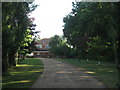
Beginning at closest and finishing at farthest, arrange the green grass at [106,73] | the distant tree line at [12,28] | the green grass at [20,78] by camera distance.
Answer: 1. the green grass at [20,78]
2. the green grass at [106,73]
3. the distant tree line at [12,28]

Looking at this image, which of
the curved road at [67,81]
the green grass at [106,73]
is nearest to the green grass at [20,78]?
the curved road at [67,81]

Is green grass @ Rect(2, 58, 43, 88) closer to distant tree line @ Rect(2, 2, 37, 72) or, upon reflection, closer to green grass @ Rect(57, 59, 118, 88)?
distant tree line @ Rect(2, 2, 37, 72)

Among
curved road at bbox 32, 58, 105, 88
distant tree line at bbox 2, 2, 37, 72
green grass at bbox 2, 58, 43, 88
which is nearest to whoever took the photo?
curved road at bbox 32, 58, 105, 88

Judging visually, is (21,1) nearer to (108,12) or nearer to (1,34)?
(1,34)

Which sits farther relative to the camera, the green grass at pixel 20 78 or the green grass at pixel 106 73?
the green grass at pixel 106 73

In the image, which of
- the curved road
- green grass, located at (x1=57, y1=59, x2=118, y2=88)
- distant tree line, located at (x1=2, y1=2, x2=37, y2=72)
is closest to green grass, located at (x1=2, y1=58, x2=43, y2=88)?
the curved road

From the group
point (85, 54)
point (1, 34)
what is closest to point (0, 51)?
point (1, 34)

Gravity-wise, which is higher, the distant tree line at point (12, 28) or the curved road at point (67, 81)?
the distant tree line at point (12, 28)

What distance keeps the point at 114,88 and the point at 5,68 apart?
10472 mm

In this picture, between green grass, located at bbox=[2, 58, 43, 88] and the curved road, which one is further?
green grass, located at bbox=[2, 58, 43, 88]

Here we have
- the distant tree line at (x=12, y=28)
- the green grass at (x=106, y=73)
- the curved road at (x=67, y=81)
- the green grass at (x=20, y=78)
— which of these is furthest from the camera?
the distant tree line at (x=12, y=28)

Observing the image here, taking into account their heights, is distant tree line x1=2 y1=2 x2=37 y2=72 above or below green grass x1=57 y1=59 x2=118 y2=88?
above

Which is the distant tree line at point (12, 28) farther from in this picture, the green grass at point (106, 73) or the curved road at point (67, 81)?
the green grass at point (106, 73)

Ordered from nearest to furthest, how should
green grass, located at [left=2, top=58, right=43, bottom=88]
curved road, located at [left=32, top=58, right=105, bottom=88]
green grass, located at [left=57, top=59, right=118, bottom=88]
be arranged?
curved road, located at [left=32, top=58, right=105, bottom=88] → green grass, located at [left=2, top=58, right=43, bottom=88] → green grass, located at [left=57, top=59, right=118, bottom=88]
